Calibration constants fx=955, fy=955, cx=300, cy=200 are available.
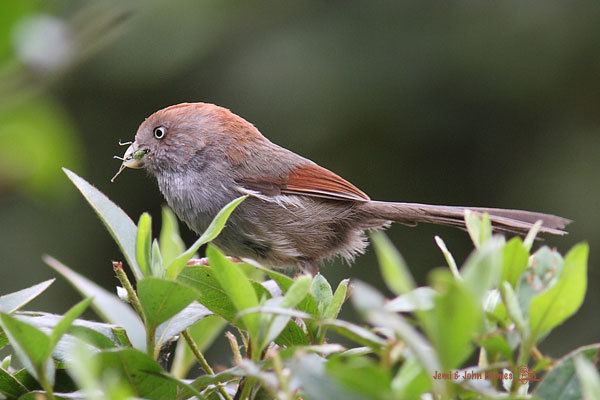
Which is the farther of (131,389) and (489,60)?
(489,60)

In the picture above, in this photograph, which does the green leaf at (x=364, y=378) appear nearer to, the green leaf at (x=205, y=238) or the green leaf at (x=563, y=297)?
the green leaf at (x=563, y=297)

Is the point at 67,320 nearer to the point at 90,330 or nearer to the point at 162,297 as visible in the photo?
the point at 162,297

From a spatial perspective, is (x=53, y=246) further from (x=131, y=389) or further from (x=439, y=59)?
(x=131, y=389)

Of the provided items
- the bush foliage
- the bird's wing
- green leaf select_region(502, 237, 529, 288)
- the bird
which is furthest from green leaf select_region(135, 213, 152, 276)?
the bird's wing

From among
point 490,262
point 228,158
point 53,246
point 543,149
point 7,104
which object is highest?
point 7,104

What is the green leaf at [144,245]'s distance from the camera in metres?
1.74

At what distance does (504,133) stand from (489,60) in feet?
2.46

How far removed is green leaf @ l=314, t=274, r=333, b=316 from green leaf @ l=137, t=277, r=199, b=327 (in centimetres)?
39

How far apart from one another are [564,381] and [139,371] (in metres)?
0.71

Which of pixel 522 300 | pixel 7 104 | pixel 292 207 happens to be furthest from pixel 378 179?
pixel 522 300

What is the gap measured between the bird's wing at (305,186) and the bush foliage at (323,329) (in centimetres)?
271

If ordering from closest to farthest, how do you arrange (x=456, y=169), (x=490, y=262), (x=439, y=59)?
(x=490, y=262) < (x=439, y=59) < (x=456, y=169)

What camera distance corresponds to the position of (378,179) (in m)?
8.34

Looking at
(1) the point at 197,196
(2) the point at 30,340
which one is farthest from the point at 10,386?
(1) the point at 197,196
